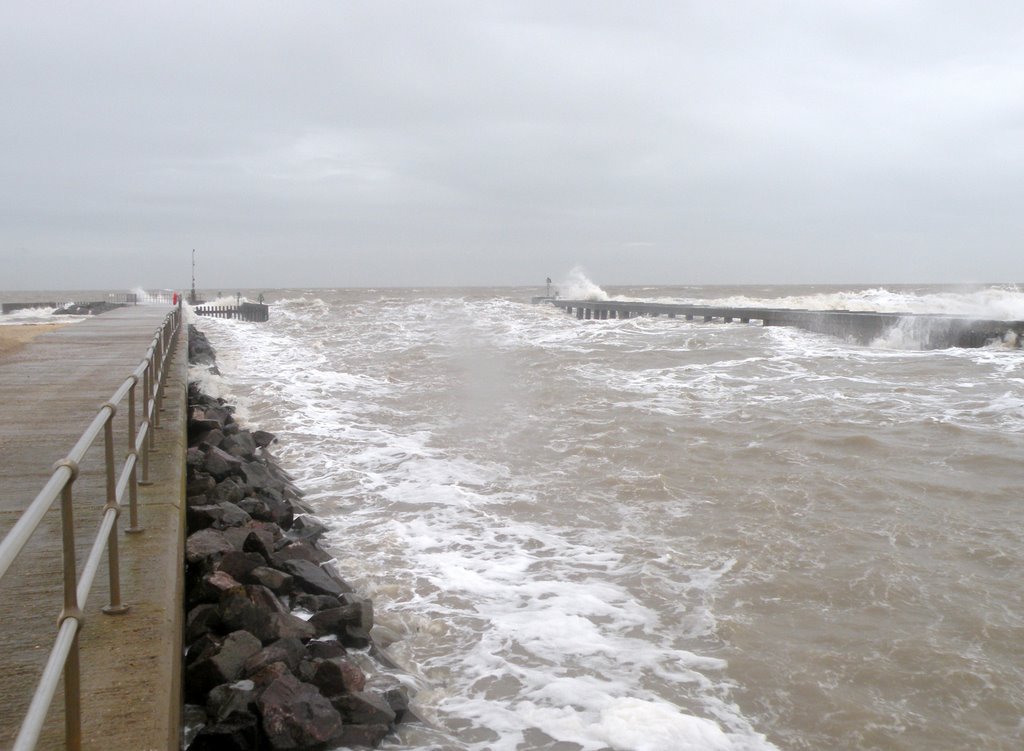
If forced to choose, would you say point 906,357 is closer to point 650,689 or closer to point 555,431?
point 555,431

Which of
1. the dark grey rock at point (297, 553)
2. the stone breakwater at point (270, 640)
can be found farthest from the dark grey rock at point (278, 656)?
the dark grey rock at point (297, 553)

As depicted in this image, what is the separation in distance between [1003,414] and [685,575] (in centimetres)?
858

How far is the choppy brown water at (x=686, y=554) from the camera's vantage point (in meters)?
4.33

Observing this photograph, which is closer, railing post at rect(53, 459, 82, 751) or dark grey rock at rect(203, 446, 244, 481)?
railing post at rect(53, 459, 82, 751)

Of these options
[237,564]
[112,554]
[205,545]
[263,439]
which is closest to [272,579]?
[237,564]

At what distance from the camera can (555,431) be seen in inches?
452

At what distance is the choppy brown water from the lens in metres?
4.33

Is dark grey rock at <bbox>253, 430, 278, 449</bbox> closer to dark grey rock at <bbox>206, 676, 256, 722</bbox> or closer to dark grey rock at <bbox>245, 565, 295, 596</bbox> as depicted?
dark grey rock at <bbox>245, 565, 295, 596</bbox>

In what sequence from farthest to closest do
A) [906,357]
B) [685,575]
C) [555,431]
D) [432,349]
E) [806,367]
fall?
[432,349] < [906,357] < [806,367] < [555,431] < [685,575]

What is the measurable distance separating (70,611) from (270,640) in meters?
2.50

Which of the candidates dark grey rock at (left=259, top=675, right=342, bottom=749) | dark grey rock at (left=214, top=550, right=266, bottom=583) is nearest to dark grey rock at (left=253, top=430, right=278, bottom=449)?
dark grey rock at (left=214, top=550, right=266, bottom=583)

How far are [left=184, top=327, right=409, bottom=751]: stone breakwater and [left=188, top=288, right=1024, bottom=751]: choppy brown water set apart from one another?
0.29 m

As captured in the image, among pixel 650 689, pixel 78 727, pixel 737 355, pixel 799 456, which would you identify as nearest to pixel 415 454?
pixel 799 456

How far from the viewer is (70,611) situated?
1954 millimetres
